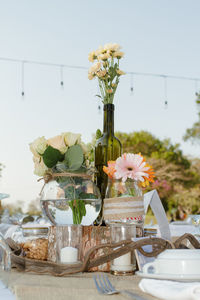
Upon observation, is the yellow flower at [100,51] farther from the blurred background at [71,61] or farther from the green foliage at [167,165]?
the green foliage at [167,165]

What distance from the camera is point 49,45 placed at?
928 centimetres

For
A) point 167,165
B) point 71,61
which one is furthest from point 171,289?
point 167,165

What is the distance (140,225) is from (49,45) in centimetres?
879

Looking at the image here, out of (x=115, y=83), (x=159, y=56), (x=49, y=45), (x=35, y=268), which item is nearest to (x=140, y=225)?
(x=35, y=268)

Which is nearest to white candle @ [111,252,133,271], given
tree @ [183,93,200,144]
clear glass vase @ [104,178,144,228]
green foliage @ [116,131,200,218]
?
→ clear glass vase @ [104,178,144,228]

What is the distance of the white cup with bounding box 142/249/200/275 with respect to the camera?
69 cm

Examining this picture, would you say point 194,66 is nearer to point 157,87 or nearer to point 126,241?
point 157,87

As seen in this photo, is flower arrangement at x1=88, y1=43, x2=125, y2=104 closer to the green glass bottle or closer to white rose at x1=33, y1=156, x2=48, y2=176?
the green glass bottle

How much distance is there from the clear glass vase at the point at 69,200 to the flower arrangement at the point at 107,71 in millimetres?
349

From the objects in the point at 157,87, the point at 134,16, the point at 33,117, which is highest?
the point at 134,16

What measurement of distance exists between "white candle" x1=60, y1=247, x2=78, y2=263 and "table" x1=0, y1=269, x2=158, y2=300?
0.33 feet

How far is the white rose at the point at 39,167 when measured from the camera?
1107 millimetres

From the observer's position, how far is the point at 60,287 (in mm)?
698

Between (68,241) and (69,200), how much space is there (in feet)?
0.43
